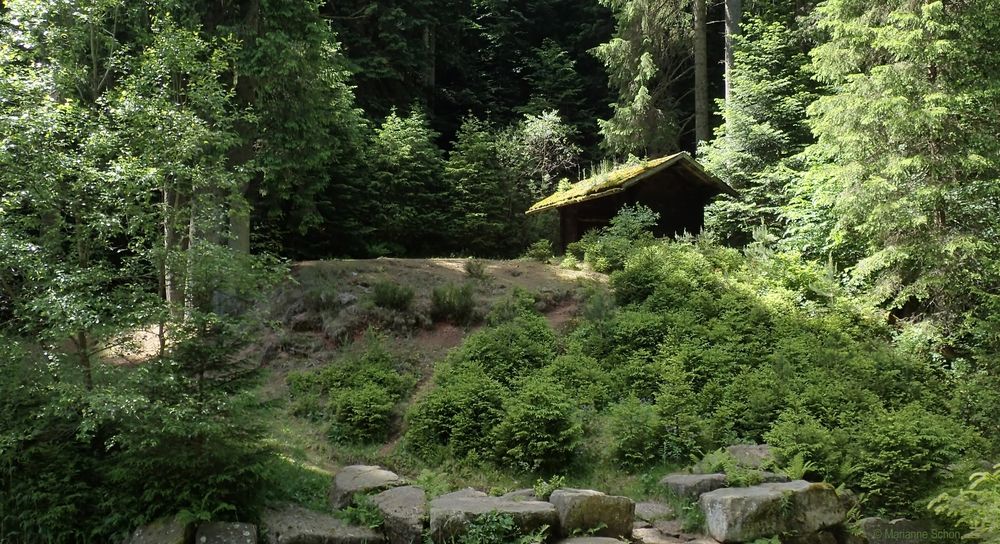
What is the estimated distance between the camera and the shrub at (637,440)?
9180mm

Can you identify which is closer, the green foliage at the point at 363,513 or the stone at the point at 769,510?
the stone at the point at 769,510

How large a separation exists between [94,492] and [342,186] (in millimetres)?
15641

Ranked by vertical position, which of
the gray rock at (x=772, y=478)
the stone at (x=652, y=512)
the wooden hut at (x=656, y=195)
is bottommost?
the stone at (x=652, y=512)

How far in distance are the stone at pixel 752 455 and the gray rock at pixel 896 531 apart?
3.92ft

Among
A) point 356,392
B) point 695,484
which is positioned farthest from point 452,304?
point 695,484

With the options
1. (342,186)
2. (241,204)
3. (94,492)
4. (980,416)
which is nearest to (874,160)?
(980,416)

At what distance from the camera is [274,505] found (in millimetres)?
7348

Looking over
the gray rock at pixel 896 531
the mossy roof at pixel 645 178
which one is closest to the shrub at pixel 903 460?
the gray rock at pixel 896 531

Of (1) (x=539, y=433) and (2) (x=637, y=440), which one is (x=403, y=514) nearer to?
(1) (x=539, y=433)

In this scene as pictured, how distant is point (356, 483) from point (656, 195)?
546 inches

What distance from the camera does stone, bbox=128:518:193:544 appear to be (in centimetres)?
630

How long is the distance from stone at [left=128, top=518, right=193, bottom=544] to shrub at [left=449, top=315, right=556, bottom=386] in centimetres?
564

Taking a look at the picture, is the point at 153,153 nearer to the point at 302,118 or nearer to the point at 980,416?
the point at 302,118

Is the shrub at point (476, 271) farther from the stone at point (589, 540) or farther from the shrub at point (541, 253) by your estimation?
the stone at point (589, 540)
